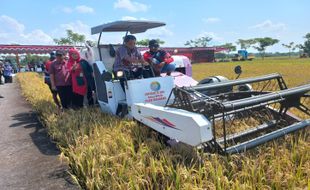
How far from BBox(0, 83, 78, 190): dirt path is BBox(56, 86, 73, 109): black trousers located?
768 millimetres

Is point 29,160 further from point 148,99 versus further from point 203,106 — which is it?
point 203,106

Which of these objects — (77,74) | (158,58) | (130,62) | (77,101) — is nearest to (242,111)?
(130,62)

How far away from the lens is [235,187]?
2689 mm

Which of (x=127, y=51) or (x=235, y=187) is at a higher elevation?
(x=127, y=51)

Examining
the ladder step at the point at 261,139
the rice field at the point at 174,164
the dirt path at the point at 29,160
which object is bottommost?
the dirt path at the point at 29,160

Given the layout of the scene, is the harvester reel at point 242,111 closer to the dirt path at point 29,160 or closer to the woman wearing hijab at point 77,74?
the dirt path at point 29,160

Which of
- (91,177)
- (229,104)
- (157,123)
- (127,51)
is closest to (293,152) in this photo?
(229,104)

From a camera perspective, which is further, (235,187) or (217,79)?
(217,79)

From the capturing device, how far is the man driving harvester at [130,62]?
5.62 m

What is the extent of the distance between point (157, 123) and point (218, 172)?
3.65 ft

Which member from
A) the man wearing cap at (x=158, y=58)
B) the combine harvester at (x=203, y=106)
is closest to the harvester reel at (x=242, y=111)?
the combine harvester at (x=203, y=106)

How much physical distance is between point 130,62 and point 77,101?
2.34 metres

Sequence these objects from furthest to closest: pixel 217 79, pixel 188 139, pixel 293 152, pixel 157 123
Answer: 1. pixel 217 79
2. pixel 157 123
3. pixel 293 152
4. pixel 188 139

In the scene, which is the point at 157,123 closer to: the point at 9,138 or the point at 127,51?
the point at 127,51
